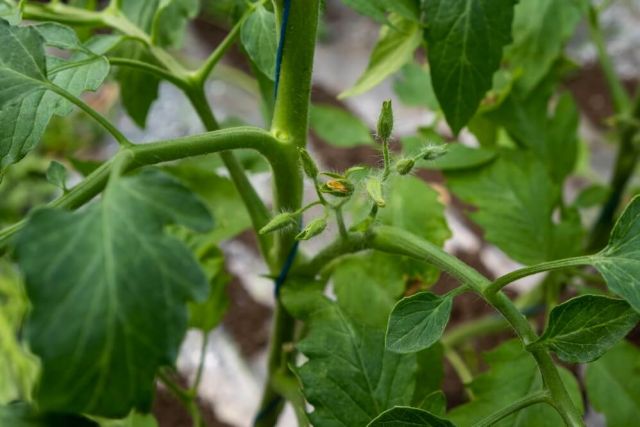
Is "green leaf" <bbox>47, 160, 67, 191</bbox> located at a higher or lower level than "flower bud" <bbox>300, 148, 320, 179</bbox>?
lower

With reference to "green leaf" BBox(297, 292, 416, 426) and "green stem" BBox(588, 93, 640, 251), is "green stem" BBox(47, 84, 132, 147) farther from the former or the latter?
"green stem" BBox(588, 93, 640, 251)

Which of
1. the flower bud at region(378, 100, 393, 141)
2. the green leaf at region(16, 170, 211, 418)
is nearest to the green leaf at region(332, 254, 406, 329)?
the flower bud at region(378, 100, 393, 141)

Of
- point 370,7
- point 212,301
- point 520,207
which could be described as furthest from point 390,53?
point 212,301

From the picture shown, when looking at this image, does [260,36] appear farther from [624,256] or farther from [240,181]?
[624,256]

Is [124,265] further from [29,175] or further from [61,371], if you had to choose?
[29,175]

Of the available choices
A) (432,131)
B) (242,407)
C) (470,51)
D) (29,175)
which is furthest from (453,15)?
(29,175)

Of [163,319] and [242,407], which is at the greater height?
[163,319]

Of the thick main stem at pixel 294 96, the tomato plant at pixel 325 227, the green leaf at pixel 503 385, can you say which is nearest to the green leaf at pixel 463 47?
the tomato plant at pixel 325 227
